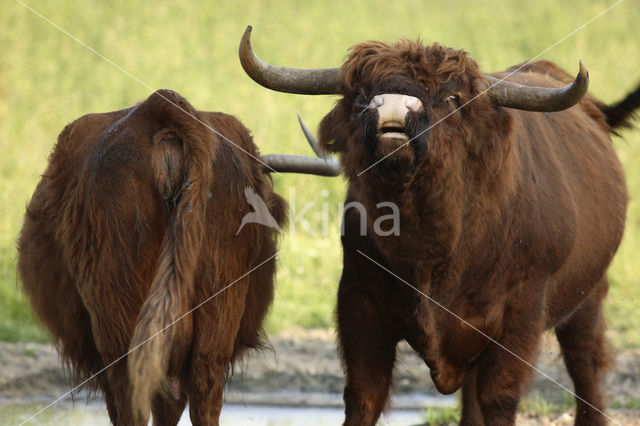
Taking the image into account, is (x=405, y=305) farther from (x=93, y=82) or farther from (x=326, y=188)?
(x=93, y=82)

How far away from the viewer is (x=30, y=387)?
23.0 feet

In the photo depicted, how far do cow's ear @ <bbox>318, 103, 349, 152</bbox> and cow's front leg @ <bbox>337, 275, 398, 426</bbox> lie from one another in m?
0.80

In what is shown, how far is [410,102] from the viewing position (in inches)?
154

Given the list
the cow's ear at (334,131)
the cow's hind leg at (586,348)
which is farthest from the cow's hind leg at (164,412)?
the cow's hind leg at (586,348)

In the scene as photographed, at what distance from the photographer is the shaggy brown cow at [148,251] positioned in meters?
4.17

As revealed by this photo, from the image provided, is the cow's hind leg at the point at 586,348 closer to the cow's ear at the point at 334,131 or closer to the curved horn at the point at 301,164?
the curved horn at the point at 301,164

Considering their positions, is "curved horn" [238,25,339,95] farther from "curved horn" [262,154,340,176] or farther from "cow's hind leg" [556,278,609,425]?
"cow's hind leg" [556,278,609,425]

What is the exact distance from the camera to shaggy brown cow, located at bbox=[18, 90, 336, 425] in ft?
13.7

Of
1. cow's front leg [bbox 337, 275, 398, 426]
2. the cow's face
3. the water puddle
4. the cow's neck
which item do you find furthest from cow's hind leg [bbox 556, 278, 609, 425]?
the cow's face

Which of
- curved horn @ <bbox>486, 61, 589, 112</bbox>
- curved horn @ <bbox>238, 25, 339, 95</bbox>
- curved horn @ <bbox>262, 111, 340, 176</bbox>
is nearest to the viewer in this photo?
curved horn @ <bbox>486, 61, 589, 112</bbox>

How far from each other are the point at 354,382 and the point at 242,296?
2.62ft

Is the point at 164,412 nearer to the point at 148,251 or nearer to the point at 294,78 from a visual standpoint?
the point at 148,251

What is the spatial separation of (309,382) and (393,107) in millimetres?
3949

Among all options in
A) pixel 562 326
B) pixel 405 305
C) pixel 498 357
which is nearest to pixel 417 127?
pixel 405 305
